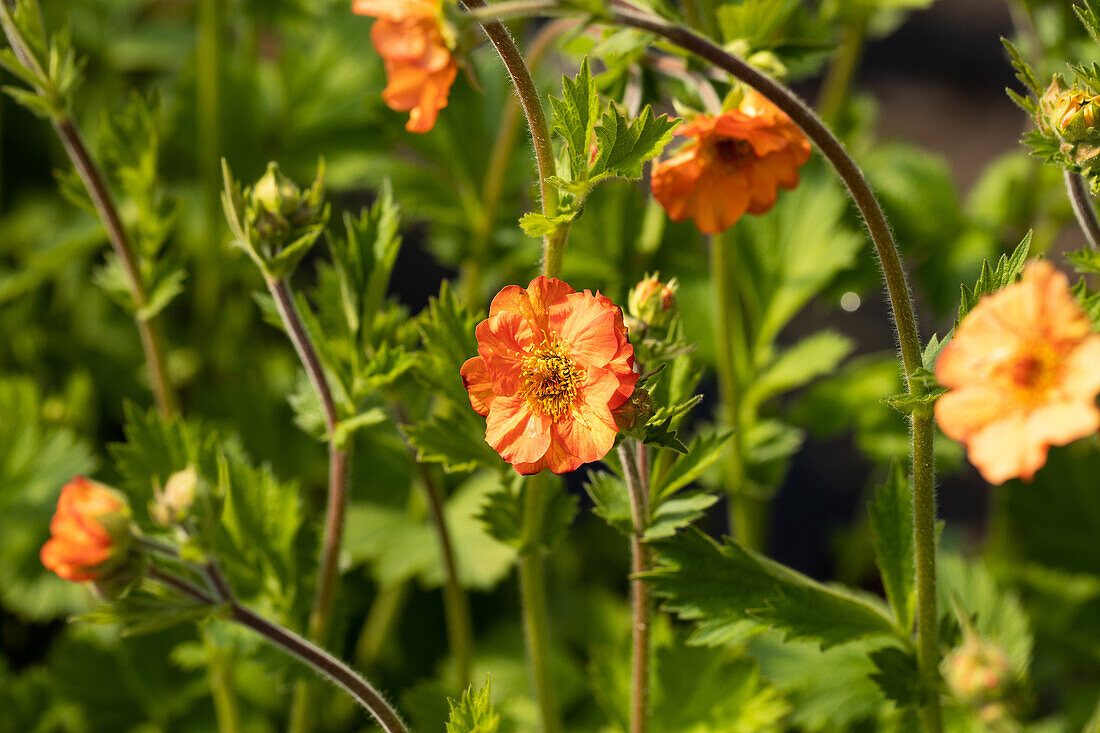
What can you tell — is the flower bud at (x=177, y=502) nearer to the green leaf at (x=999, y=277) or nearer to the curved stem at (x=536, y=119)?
the curved stem at (x=536, y=119)

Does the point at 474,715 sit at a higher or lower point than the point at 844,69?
lower

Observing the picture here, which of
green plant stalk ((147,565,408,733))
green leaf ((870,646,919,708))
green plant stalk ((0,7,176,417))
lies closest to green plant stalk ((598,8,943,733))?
green leaf ((870,646,919,708))

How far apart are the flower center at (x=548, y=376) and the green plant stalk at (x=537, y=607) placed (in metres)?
0.18

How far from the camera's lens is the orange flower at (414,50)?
629mm

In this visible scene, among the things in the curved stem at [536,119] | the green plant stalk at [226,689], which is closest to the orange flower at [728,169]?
the curved stem at [536,119]

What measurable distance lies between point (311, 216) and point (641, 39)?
0.30 m

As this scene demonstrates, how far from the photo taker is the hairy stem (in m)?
0.76

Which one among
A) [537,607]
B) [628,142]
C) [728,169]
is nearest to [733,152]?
[728,169]

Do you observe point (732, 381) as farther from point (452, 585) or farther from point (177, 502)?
point (177, 502)

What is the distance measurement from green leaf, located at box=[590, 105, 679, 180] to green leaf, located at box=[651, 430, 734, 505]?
219 millimetres

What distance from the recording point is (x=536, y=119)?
70cm

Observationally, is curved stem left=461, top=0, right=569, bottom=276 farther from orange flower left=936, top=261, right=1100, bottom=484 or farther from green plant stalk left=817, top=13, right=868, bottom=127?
green plant stalk left=817, top=13, right=868, bottom=127

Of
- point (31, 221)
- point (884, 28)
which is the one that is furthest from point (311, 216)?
point (31, 221)

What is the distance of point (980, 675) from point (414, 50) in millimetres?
503
